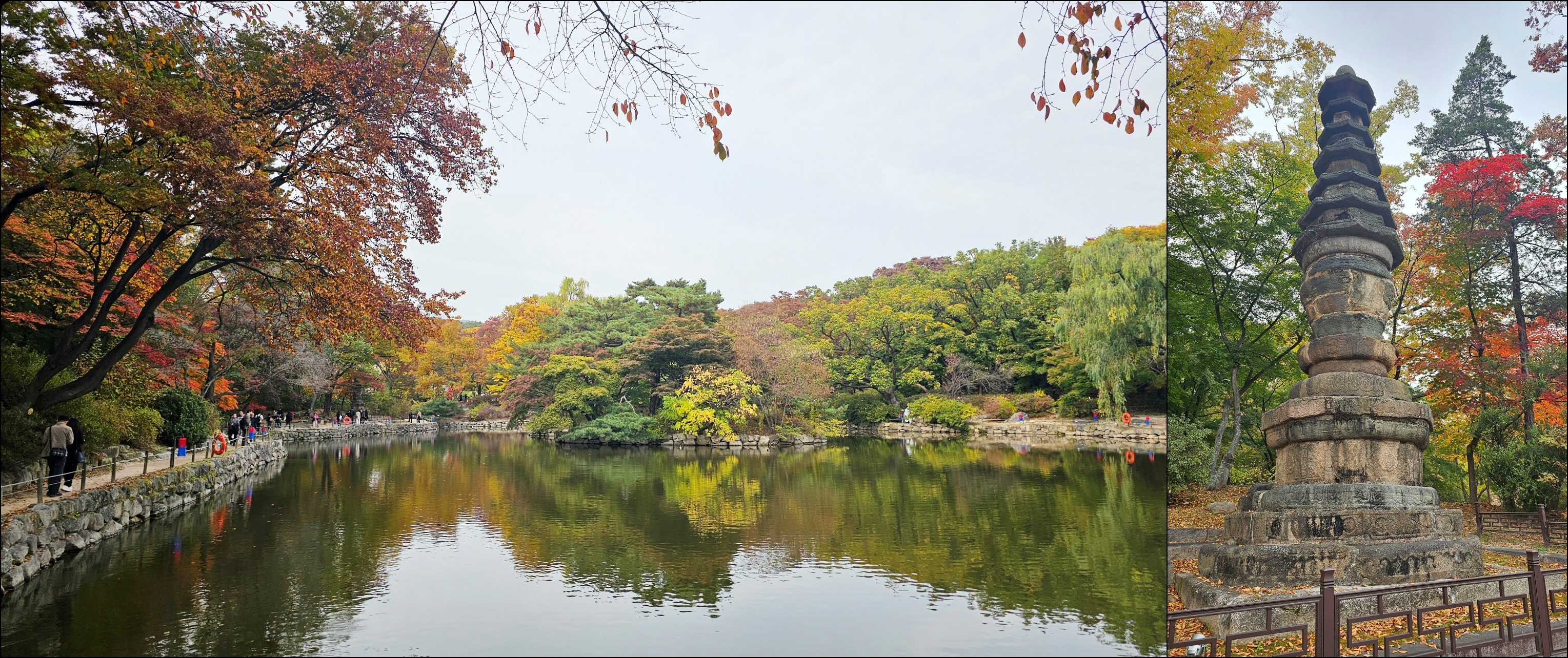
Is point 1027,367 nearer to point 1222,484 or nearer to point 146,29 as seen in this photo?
point 1222,484

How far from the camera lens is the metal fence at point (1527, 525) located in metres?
6.40

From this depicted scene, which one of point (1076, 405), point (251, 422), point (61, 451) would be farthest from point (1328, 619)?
point (251, 422)

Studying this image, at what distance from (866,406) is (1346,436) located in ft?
84.5

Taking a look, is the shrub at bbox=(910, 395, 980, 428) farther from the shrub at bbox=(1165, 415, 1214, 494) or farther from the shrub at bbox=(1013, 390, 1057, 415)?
the shrub at bbox=(1165, 415, 1214, 494)

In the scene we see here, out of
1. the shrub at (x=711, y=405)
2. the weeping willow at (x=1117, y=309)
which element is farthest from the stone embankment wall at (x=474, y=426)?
the weeping willow at (x=1117, y=309)

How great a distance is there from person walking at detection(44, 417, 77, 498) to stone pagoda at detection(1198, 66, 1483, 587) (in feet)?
36.6

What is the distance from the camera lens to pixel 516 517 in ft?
37.4

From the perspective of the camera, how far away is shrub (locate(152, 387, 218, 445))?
45.9ft

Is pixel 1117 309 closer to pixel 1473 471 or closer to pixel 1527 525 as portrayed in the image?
pixel 1473 471

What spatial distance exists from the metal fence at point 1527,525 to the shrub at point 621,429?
839 inches

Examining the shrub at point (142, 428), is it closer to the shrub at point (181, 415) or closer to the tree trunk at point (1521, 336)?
the shrub at point (181, 415)

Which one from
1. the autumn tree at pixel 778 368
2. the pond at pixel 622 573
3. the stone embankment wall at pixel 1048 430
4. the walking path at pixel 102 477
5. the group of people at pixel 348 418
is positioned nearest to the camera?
the pond at pixel 622 573

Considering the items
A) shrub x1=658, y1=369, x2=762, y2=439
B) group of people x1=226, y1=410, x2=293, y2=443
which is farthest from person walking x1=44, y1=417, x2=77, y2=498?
shrub x1=658, y1=369, x2=762, y2=439

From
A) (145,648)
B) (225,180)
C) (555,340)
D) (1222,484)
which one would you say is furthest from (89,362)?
(555,340)
